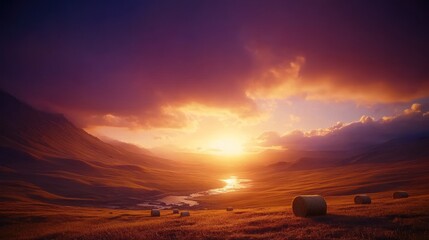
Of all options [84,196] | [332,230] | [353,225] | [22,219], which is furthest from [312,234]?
[84,196]

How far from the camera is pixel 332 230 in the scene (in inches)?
808

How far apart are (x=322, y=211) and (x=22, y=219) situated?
46.9m

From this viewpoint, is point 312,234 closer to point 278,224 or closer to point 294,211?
point 278,224

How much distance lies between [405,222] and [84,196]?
137 m

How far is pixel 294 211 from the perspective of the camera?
2802 cm

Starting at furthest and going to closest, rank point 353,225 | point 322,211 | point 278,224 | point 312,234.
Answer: point 322,211 → point 278,224 → point 353,225 → point 312,234

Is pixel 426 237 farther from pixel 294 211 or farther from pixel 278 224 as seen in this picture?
pixel 294 211

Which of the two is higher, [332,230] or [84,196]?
[84,196]

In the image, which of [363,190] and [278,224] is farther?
[363,190]

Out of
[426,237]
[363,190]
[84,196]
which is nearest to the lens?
[426,237]

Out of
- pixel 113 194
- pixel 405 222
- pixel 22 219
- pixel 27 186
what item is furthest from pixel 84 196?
pixel 405 222

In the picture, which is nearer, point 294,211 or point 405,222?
point 405,222

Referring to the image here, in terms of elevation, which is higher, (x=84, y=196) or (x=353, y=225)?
(x=84, y=196)

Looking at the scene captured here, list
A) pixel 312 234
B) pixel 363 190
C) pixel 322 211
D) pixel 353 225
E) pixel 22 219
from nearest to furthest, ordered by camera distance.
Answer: pixel 312 234 → pixel 353 225 → pixel 322 211 → pixel 22 219 → pixel 363 190
